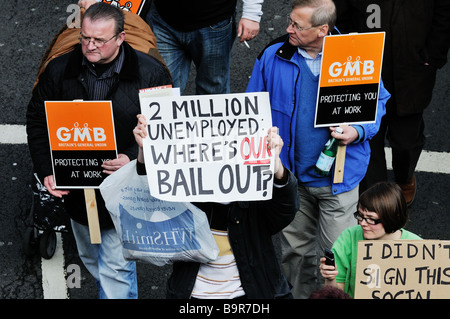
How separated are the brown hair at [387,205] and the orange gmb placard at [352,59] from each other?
918 mm

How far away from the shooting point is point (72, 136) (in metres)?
5.10

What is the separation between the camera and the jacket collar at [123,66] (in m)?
5.23

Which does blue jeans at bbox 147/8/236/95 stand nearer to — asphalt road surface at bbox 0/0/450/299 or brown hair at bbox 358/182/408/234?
asphalt road surface at bbox 0/0/450/299

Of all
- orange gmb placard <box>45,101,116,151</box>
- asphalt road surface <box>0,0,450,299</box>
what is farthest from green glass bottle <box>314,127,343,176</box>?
asphalt road surface <box>0,0,450,299</box>

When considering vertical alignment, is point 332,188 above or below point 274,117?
below

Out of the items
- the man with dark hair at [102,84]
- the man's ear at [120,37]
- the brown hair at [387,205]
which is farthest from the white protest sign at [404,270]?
the man's ear at [120,37]

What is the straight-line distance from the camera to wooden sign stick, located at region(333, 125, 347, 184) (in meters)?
5.40

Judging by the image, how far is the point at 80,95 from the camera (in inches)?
206

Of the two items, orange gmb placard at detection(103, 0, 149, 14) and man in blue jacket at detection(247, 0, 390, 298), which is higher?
orange gmb placard at detection(103, 0, 149, 14)

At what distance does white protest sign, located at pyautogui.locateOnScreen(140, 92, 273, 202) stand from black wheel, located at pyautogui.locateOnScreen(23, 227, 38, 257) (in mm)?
2102
